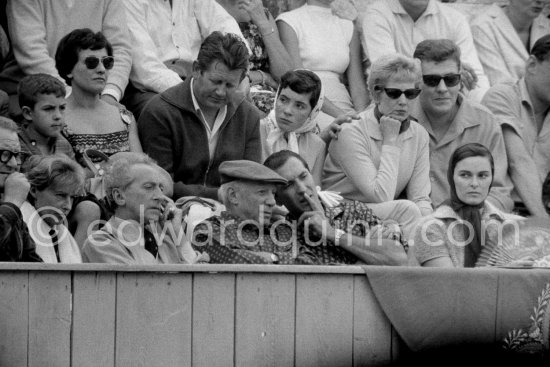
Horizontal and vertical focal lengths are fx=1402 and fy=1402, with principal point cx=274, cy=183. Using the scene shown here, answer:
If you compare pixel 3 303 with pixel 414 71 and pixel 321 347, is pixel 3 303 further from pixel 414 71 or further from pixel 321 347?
pixel 414 71

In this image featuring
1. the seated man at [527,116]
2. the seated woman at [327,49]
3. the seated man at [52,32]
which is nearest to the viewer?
the seated man at [52,32]

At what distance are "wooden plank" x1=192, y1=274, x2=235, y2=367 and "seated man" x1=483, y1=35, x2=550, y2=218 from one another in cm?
322

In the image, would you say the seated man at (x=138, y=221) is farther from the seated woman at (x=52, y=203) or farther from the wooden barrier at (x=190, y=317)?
the wooden barrier at (x=190, y=317)

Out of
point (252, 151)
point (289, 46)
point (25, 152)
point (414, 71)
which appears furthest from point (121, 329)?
point (289, 46)

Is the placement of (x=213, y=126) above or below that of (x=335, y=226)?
above

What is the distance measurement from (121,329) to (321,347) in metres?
0.85

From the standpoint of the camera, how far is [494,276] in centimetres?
611

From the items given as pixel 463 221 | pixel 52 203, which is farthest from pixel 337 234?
pixel 52 203

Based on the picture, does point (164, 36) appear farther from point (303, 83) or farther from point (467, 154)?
point (467, 154)

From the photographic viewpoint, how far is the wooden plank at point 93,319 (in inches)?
221

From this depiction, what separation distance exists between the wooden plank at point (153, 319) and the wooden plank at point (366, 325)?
727 millimetres

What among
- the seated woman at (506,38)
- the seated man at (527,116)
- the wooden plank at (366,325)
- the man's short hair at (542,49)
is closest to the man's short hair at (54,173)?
the wooden plank at (366,325)

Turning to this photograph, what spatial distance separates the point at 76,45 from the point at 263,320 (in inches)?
97.2

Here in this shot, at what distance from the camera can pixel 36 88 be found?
7086 mm
